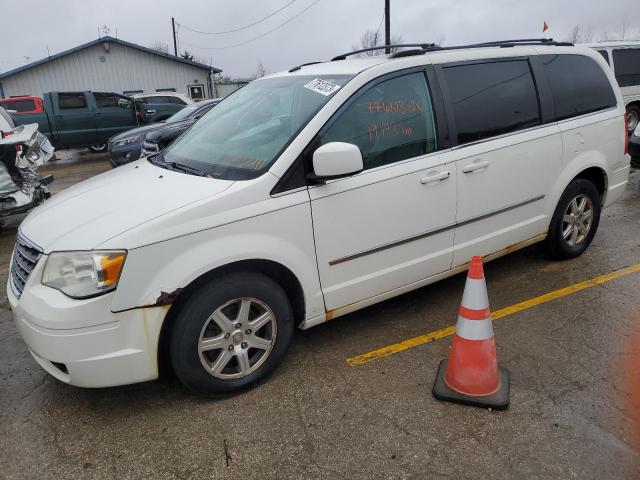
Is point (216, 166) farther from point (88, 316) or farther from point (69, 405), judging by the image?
point (69, 405)

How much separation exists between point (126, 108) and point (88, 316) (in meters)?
14.0

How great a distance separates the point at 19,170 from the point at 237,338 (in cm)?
510

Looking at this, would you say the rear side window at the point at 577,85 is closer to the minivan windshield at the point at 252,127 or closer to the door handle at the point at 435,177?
the door handle at the point at 435,177

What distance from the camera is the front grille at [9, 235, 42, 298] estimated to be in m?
2.62

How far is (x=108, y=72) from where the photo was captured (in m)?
26.3

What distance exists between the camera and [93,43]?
25.5 m

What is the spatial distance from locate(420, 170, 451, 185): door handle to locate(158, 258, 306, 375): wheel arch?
1.06m

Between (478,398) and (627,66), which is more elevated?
(627,66)

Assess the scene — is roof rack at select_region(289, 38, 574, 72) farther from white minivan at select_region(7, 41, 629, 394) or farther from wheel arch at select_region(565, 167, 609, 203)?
wheel arch at select_region(565, 167, 609, 203)

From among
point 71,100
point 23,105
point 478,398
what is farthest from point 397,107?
point 23,105

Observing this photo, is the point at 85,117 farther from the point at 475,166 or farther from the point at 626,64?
the point at 626,64

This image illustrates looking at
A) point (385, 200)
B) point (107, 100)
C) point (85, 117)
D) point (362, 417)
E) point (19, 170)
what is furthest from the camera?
point (107, 100)

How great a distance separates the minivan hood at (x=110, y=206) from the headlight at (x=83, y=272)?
5 centimetres

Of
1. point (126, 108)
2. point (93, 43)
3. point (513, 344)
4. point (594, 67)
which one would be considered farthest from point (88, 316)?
point (93, 43)
